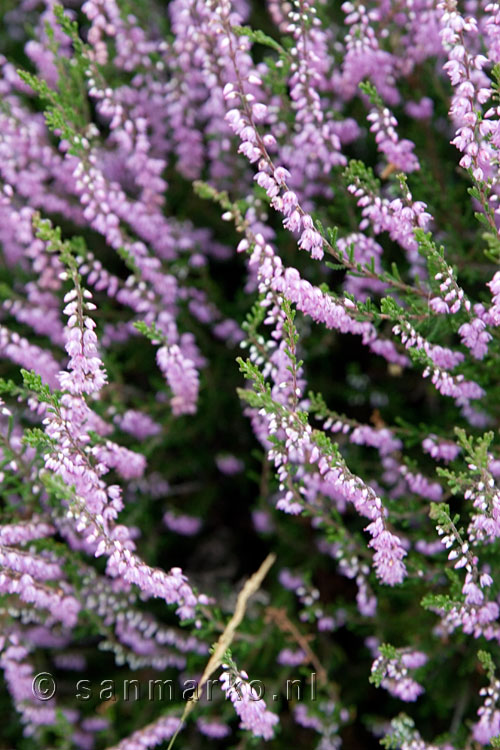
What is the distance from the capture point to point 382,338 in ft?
9.39

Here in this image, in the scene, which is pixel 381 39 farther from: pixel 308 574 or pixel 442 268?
pixel 308 574

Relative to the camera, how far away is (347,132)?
10.6 feet

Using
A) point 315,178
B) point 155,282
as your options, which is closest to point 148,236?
point 155,282

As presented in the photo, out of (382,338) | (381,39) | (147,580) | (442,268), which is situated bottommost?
(147,580)

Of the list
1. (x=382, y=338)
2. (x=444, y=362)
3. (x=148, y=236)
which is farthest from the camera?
(x=148, y=236)

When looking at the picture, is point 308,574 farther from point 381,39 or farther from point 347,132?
→ point 381,39

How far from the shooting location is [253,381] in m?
2.89

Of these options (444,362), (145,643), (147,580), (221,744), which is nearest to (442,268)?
(444,362)

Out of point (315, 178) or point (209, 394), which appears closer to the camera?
point (315, 178)

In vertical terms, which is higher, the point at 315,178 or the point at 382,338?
the point at 315,178

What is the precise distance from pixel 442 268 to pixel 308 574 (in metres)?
1.56

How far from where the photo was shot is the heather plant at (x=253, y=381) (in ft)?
7.91

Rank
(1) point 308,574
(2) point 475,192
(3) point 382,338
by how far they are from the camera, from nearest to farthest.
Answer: (2) point 475,192 → (3) point 382,338 → (1) point 308,574

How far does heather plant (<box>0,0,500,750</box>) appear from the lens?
2.41 metres
